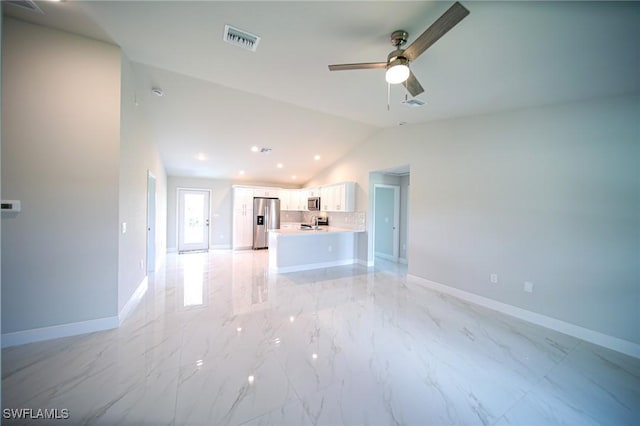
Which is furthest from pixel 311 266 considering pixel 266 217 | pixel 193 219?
pixel 193 219

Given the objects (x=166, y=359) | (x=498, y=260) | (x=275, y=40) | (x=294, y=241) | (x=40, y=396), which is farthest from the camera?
(x=294, y=241)

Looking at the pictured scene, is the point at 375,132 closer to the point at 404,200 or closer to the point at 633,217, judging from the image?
the point at 404,200

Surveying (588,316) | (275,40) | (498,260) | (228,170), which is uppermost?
(275,40)

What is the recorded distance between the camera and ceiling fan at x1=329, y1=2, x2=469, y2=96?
1.79 meters

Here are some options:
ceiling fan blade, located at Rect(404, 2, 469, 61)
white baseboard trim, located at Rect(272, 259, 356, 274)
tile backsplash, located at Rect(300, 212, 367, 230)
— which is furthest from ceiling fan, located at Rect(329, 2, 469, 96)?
white baseboard trim, located at Rect(272, 259, 356, 274)

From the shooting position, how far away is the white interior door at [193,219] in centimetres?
773

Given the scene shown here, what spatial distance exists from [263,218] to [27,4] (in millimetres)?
6303

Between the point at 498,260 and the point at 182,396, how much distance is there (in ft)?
12.7

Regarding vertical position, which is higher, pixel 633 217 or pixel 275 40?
pixel 275 40

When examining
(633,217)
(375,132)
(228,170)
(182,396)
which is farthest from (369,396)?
(228,170)

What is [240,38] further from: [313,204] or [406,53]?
[313,204]

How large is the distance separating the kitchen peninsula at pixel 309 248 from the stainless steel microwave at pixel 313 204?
1.39m

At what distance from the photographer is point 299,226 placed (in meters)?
7.56

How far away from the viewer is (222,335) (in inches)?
109
